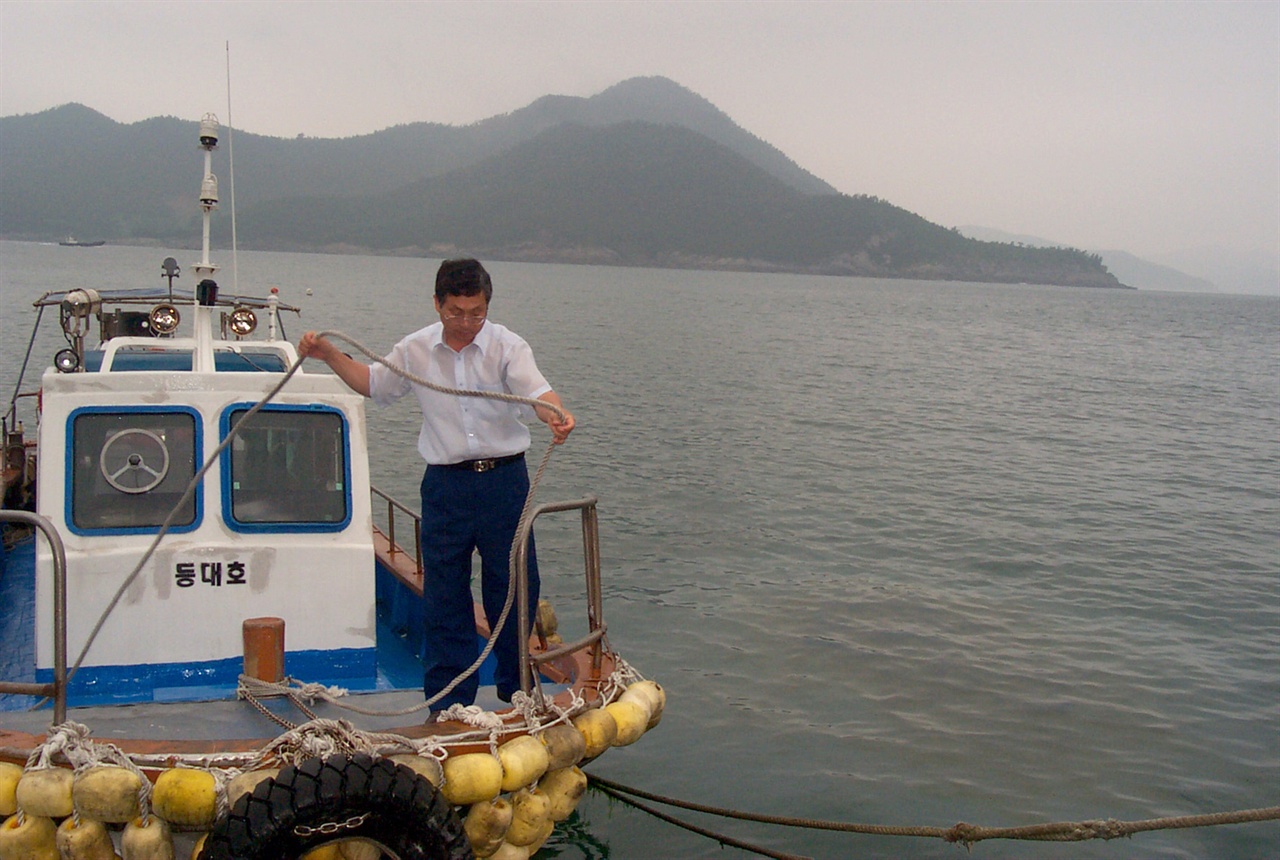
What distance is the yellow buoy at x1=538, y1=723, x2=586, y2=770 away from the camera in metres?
4.44

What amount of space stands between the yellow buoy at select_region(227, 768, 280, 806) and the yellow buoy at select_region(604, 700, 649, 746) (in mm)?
1442

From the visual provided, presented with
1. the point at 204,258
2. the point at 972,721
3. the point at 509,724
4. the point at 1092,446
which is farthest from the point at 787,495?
the point at 509,724

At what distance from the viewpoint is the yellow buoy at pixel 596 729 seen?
4625mm

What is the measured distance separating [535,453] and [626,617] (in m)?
8.17

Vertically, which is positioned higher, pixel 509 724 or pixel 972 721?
pixel 509 724

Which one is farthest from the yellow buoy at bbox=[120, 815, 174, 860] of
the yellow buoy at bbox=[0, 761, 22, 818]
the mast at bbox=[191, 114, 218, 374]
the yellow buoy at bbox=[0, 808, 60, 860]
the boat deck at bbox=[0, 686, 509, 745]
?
the mast at bbox=[191, 114, 218, 374]

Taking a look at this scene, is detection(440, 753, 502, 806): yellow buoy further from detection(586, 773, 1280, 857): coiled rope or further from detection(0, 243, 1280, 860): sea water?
detection(0, 243, 1280, 860): sea water

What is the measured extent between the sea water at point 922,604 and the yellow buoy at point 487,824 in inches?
121

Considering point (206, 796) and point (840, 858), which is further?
A: point (840, 858)

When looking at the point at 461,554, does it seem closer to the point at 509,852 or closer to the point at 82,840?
the point at 509,852

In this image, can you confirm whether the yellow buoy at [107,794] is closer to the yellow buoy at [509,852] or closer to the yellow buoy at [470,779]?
the yellow buoy at [470,779]

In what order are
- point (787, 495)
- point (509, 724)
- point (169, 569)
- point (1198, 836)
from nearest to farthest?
point (509, 724)
point (169, 569)
point (1198, 836)
point (787, 495)

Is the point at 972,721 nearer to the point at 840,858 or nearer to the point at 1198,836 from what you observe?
the point at 1198,836

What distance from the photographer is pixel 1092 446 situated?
24375 mm
